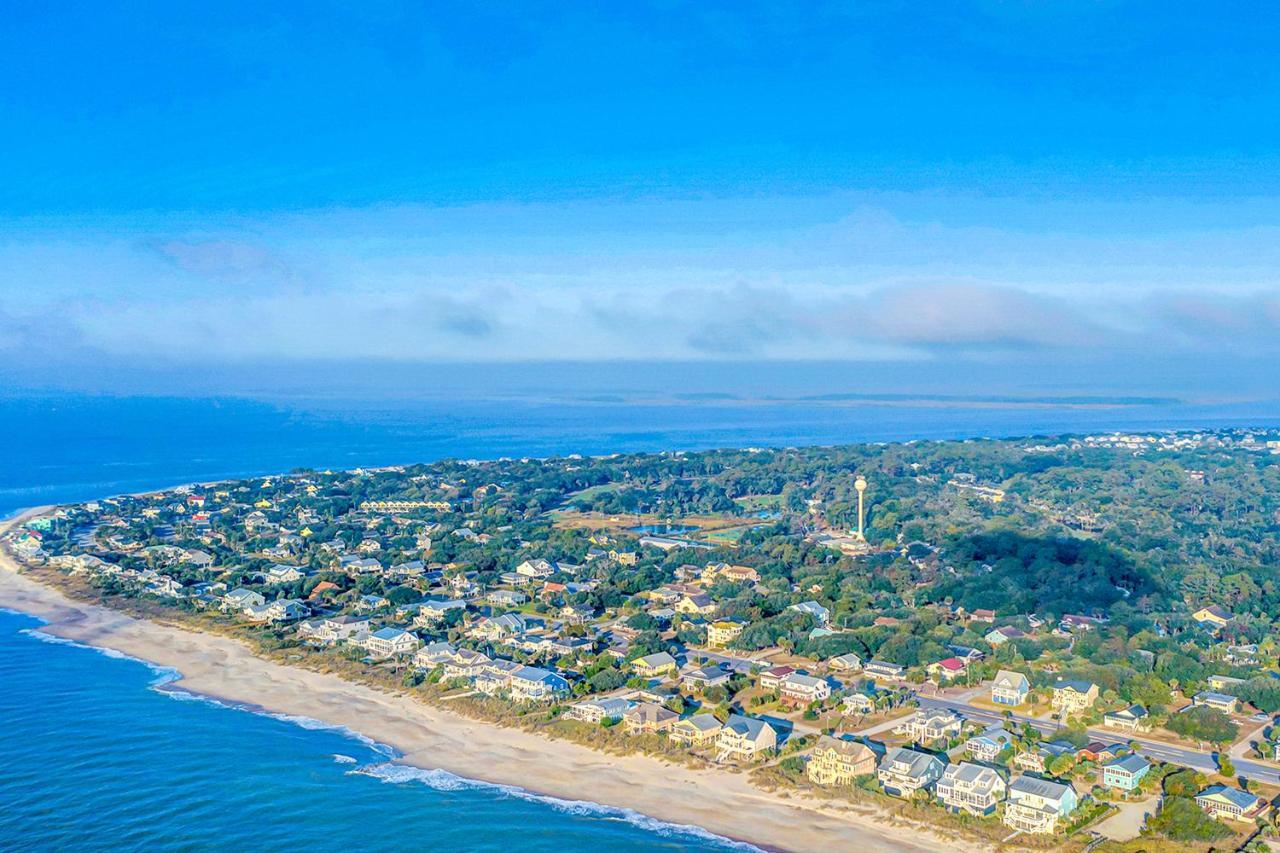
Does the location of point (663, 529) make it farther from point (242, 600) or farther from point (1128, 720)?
point (1128, 720)

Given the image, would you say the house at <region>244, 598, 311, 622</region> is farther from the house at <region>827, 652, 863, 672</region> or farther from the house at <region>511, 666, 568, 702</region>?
the house at <region>827, 652, 863, 672</region>

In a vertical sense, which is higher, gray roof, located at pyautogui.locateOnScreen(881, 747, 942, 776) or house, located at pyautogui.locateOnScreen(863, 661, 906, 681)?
gray roof, located at pyautogui.locateOnScreen(881, 747, 942, 776)

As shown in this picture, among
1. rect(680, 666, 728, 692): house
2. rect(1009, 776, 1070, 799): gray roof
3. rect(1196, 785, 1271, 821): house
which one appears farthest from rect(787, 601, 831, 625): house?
rect(1196, 785, 1271, 821): house

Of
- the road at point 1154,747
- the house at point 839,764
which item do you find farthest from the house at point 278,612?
Answer: the road at point 1154,747

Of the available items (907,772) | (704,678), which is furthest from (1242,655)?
(704,678)

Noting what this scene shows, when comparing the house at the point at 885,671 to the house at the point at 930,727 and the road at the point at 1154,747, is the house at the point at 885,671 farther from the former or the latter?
the house at the point at 930,727

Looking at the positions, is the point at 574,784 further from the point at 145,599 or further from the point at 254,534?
the point at 254,534
